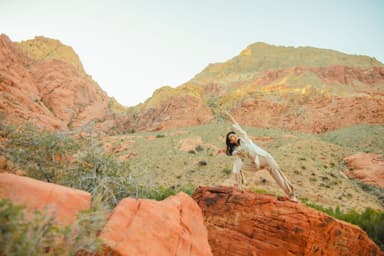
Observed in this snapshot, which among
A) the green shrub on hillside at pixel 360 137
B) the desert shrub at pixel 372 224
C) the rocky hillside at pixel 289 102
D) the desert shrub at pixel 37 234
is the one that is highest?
the rocky hillside at pixel 289 102

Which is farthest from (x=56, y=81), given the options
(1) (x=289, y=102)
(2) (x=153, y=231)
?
(2) (x=153, y=231)

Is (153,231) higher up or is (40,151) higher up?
(40,151)

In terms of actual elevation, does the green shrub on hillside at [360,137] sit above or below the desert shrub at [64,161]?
below

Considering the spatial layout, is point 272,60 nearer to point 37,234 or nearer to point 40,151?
point 40,151

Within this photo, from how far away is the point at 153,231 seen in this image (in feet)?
15.0

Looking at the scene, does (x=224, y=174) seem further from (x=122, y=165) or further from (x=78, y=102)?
(x=78, y=102)

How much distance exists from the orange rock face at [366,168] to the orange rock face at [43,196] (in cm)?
2562

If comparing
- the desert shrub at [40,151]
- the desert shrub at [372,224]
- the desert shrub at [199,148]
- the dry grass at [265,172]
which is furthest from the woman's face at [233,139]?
the desert shrub at [199,148]

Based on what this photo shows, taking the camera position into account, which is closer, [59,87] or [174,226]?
[174,226]

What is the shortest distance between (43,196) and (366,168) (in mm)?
28312

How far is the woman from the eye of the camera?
272 inches

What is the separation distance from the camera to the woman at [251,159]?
6.91 m

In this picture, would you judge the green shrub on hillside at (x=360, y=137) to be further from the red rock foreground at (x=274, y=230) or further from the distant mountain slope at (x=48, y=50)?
the distant mountain slope at (x=48, y=50)

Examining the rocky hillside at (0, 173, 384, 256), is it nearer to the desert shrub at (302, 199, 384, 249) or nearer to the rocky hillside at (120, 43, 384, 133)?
the desert shrub at (302, 199, 384, 249)
